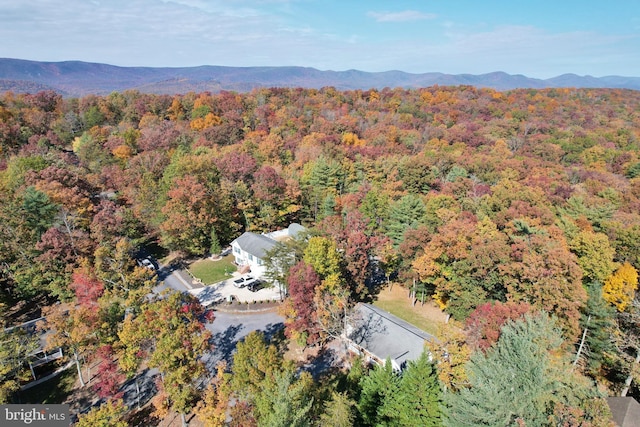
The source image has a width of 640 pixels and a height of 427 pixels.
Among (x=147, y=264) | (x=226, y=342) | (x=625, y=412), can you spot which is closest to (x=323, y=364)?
(x=226, y=342)

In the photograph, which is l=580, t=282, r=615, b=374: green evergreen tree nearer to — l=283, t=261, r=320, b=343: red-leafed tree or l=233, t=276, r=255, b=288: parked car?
l=283, t=261, r=320, b=343: red-leafed tree

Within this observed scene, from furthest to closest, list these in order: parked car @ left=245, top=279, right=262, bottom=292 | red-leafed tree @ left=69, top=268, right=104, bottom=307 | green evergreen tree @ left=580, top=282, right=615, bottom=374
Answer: parked car @ left=245, top=279, right=262, bottom=292 → green evergreen tree @ left=580, top=282, right=615, bottom=374 → red-leafed tree @ left=69, top=268, right=104, bottom=307

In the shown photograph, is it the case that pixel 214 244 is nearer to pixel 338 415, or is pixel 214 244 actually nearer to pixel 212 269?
pixel 212 269

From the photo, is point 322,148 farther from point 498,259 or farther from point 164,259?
point 498,259

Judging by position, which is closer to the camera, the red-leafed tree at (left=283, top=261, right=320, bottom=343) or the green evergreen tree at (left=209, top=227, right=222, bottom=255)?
the red-leafed tree at (left=283, top=261, right=320, bottom=343)

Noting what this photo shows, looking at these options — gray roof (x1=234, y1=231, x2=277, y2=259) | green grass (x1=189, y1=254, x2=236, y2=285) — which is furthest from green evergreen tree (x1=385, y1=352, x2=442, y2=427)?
green grass (x1=189, y1=254, x2=236, y2=285)

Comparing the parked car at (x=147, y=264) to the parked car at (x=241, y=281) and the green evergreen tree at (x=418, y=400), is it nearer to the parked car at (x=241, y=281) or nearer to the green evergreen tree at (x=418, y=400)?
the parked car at (x=241, y=281)

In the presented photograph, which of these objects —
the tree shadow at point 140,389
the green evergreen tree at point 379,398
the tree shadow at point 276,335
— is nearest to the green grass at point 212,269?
the tree shadow at point 276,335

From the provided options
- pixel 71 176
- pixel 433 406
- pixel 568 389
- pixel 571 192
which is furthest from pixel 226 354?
pixel 571 192
